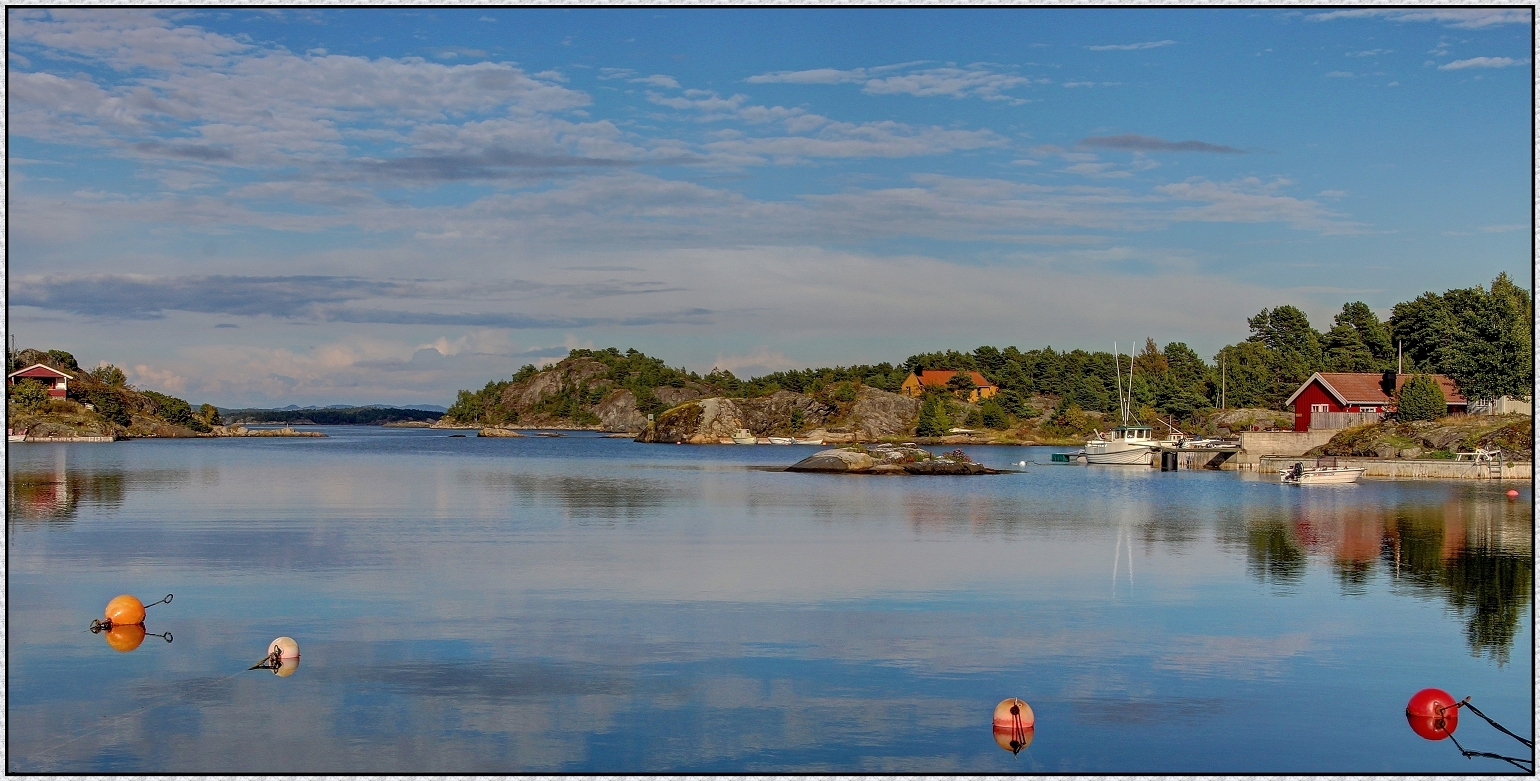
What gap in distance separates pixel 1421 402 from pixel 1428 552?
50.1 meters

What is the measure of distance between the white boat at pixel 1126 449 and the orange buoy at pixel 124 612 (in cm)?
8532

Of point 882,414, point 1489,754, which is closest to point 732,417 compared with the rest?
point 882,414

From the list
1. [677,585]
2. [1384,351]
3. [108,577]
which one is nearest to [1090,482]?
[677,585]

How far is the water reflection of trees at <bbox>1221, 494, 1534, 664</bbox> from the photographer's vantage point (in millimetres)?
25453

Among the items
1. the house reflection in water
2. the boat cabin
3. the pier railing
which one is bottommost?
the house reflection in water

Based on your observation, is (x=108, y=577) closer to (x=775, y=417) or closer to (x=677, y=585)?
(x=677, y=585)

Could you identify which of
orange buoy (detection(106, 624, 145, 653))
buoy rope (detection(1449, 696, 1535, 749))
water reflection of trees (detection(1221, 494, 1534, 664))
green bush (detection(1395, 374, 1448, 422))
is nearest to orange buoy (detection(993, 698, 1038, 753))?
buoy rope (detection(1449, 696, 1535, 749))

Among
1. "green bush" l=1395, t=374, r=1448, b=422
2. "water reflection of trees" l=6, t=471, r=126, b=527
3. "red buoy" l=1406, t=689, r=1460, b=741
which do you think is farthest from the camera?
"green bush" l=1395, t=374, r=1448, b=422

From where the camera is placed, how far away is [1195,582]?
96.9ft

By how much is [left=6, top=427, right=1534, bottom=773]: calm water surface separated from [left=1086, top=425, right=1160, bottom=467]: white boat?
5189 centimetres

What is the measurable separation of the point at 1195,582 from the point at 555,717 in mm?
18999

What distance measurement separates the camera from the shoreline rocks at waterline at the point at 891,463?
82.3 meters

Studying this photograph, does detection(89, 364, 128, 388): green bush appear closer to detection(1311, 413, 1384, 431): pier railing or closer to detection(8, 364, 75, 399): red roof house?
detection(8, 364, 75, 399): red roof house

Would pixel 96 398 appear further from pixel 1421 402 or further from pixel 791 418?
pixel 1421 402
